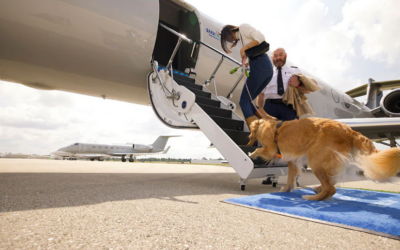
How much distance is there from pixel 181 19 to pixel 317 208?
4872mm

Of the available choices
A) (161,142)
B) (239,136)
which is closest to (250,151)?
(239,136)

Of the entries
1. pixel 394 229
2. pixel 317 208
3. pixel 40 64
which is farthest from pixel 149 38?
pixel 394 229

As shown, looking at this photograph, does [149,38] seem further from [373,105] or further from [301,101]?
[373,105]

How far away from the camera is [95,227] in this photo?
1062 mm

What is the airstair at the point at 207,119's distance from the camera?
234 cm

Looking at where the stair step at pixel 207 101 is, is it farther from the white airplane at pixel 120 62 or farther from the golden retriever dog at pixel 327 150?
the golden retriever dog at pixel 327 150

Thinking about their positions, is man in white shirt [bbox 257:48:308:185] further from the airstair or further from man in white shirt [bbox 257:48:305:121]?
the airstair

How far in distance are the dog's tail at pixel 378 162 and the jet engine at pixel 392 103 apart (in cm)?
716

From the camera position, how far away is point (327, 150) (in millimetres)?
1726

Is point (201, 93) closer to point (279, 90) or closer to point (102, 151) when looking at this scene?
point (279, 90)

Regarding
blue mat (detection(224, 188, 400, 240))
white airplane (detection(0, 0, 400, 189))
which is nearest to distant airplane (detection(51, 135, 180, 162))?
white airplane (detection(0, 0, 400, 189))

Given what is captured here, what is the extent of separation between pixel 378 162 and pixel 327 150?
12.8 inches

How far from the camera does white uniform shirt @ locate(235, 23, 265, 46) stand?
2479 millimetres

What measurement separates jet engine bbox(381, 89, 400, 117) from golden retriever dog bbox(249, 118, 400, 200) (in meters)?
7.02
